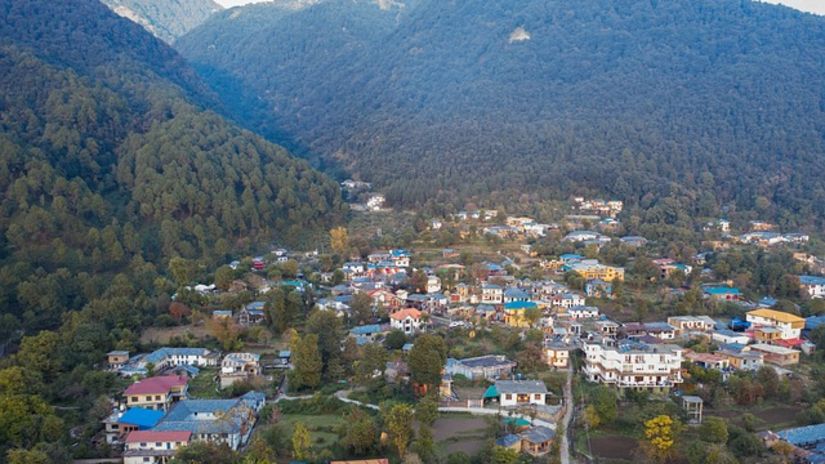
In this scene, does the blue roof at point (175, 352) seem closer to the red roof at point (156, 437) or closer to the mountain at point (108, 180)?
the mountain at point (108, 180)

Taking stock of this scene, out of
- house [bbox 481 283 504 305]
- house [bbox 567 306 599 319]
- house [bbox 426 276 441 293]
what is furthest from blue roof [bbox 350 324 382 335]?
house [bbox 567 306 599 319]

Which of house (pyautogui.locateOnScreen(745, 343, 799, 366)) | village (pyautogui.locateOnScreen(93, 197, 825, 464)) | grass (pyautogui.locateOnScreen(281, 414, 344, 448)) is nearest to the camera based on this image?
grass (pyautogui.locateOnScreen(281, 414, 344, 448))

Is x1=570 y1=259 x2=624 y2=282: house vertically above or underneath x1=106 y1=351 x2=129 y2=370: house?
above

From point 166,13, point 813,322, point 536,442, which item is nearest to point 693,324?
point 813,322

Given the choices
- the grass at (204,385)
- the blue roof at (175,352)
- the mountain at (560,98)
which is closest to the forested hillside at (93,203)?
the blue roof at (175,352)

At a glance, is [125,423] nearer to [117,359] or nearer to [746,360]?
[117,359]

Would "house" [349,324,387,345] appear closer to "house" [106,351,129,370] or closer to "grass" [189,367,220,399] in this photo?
"grass" [189,367,220,399]
